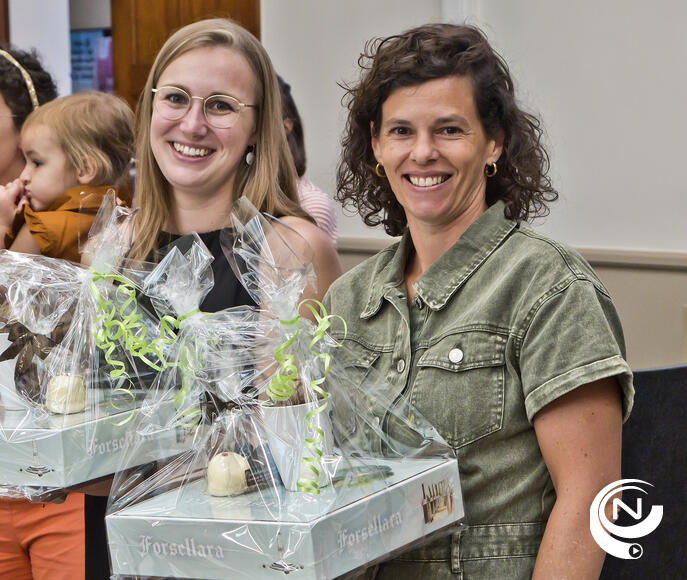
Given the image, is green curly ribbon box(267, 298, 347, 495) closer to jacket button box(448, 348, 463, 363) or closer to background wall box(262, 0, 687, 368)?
jacket button box(448, 348, 463, 363)

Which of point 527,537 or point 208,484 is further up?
point 208,484

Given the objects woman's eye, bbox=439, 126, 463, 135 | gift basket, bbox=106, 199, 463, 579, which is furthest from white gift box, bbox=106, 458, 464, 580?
woman's eye, bbox=439, 126, 463, 135

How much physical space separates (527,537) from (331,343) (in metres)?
0.37

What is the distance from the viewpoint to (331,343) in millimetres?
1147

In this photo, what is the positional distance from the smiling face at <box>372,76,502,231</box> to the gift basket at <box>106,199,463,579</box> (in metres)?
0.22

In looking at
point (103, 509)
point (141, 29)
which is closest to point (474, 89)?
point (103, 509)

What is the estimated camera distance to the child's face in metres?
2.01

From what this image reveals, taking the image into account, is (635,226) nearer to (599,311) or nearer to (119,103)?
(119,103)

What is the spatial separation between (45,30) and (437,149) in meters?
4.00

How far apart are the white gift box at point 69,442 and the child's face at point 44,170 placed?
81 cm

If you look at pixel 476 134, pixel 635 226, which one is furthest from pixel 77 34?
pixel 476 134

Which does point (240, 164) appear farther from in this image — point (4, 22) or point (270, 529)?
point (4, 22)

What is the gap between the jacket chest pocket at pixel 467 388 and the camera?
1.21 metres

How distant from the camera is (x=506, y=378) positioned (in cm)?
122
